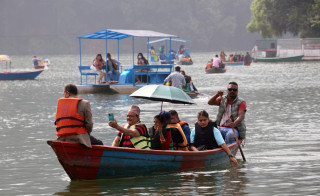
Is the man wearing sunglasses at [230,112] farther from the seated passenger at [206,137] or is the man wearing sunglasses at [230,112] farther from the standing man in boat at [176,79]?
the standing man in boat at [176,79]

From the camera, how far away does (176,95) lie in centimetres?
1220

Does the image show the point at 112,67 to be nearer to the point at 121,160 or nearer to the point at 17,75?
the point at 17,75

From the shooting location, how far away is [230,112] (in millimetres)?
11977

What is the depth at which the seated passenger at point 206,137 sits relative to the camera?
1135 cm

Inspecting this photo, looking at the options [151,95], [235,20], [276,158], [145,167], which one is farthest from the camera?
[235,20]

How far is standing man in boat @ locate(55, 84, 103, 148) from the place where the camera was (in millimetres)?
9805

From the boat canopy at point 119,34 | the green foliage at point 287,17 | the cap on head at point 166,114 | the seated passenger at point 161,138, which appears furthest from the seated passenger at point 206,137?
the green foliage at point 287,17

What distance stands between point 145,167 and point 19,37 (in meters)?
163

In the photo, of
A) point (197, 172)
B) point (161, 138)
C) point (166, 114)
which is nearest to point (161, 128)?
point (161, 138)

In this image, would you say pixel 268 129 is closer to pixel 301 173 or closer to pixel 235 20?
pixel 301 173

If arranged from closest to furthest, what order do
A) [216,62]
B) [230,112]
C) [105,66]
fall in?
[230,112] → [105,66] → [216,62]

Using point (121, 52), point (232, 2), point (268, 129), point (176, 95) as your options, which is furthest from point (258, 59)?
point (232, 2)

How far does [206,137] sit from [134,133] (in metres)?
1.69

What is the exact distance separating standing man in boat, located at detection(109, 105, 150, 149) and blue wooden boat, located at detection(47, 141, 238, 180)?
22 cm
